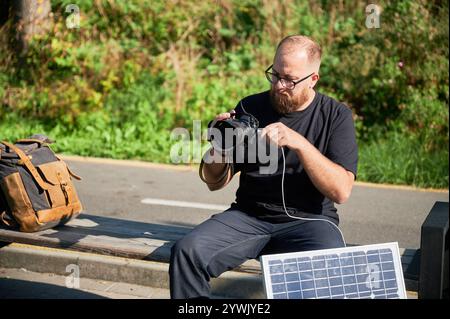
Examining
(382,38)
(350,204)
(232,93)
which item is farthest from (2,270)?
(382,38)

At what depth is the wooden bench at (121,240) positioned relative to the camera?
3416 mm

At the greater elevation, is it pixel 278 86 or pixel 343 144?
pixel 278 86

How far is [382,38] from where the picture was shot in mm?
9531

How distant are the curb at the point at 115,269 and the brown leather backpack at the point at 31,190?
1.94 ft

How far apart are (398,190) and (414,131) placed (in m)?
1.74

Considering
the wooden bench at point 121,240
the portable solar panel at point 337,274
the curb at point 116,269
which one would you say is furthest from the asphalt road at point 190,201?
the portable solar panel at point 337,274

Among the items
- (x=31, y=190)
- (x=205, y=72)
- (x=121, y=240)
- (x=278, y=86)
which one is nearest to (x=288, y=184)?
(x=278, y=86)

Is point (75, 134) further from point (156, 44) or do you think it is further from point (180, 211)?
point (180, 211)

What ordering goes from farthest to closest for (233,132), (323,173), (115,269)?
(115,269) < (233,132) < (323,173)

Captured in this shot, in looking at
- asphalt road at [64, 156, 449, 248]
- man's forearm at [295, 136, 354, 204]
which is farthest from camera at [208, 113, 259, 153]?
asphalt road at [64, 156, 449, 248]

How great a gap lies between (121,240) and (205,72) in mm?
7169

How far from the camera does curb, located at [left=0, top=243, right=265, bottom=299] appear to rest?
4.29 metres

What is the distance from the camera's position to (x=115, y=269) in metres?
4.47

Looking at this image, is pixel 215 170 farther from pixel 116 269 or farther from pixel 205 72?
pixel 205 72
